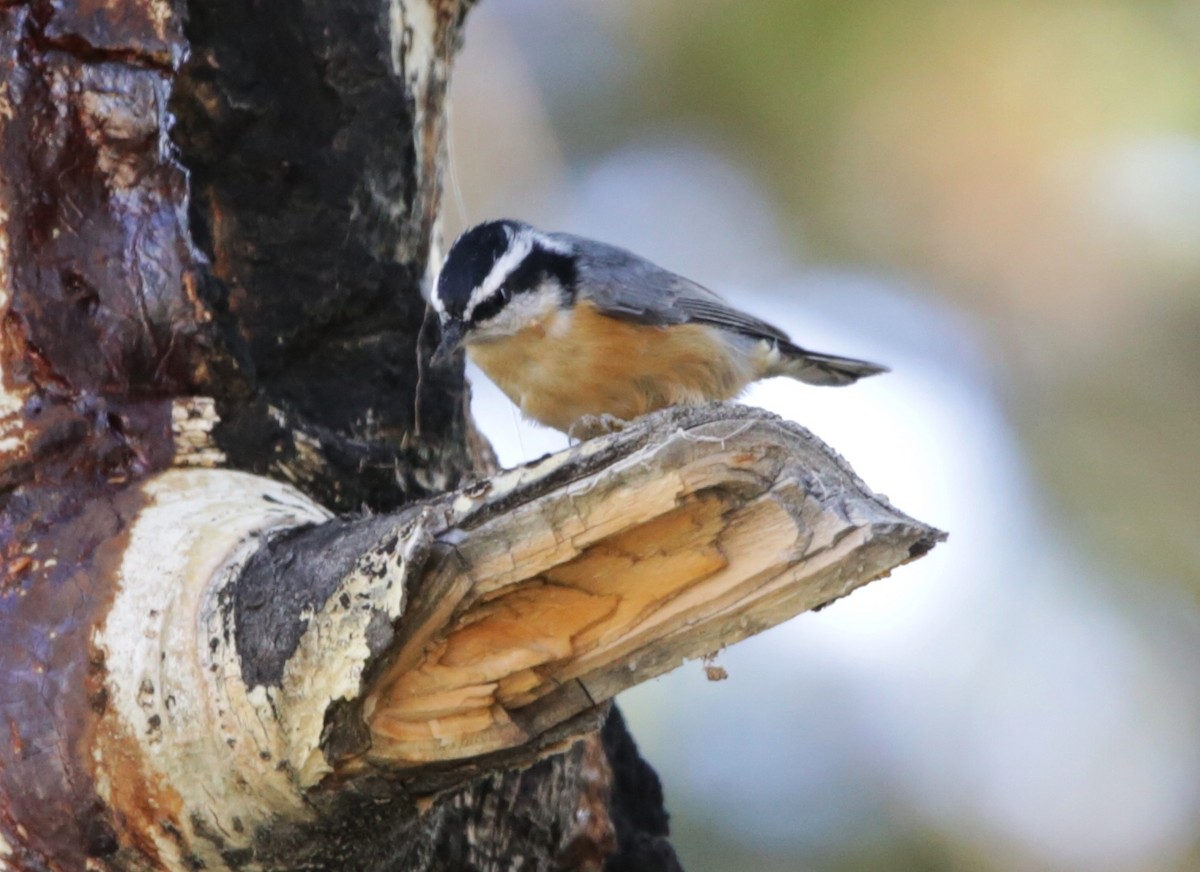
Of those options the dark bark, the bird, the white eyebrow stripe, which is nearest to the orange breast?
the bird

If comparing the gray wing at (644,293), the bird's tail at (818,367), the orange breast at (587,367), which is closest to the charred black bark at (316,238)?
the orange breast at (587,367)

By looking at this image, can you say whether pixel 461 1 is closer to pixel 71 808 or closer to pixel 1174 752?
pixel 71 808

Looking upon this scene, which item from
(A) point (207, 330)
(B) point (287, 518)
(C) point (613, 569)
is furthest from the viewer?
(A) point (207, 330)

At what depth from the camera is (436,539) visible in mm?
1759

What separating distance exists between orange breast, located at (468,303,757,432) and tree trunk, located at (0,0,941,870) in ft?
1.73

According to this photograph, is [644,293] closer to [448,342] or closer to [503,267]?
[503,267]

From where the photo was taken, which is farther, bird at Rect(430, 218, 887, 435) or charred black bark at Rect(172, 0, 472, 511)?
bird at Rect(430, 218, 887, 435)

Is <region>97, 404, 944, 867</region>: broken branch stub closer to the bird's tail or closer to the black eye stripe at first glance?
the black eye stripe

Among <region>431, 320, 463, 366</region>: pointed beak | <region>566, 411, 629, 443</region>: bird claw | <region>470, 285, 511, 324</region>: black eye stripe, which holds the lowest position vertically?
<region>566, 411, 629, 443</region>: bird claw

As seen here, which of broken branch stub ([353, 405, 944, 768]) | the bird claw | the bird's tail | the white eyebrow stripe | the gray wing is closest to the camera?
broken branch stub ([353, 405, 944, 768])

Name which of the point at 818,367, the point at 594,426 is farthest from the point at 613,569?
the point at 818,367

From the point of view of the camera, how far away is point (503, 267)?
3.10 meters

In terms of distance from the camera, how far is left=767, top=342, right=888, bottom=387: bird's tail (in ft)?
12.2

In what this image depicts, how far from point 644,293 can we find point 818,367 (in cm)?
70
